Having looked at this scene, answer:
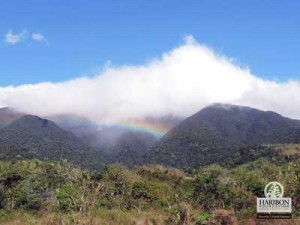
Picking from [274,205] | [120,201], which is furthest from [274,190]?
[120,201]

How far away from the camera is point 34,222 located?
1738cm

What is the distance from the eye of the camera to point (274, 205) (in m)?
15.2

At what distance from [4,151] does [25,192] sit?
127735mm

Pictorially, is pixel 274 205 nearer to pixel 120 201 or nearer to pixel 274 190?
pixel 274 190

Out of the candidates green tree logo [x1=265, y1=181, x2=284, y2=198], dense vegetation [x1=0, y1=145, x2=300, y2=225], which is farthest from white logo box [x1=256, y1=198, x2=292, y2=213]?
dense vegetation [x1=0, y1=145, x2=300, y2=225]

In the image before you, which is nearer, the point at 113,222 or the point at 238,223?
the point at 238,223

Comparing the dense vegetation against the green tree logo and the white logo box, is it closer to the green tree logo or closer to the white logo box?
the white logo box

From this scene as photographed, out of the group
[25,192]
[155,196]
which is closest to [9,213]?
[25,192]

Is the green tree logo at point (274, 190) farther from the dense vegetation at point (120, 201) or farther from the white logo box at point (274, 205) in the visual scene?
the dense vegetation at point (120, 201)

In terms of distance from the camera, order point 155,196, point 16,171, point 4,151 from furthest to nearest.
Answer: point 4,151
point 16,171
point 155,196

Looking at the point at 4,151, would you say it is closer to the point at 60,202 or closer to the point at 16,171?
the point at 16,171

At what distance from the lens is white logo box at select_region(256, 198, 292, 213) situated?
14953 mm

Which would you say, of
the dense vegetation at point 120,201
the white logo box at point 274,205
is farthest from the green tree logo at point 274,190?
the dense vegetation at point 120,201

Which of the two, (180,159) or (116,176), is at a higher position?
(180,159)
